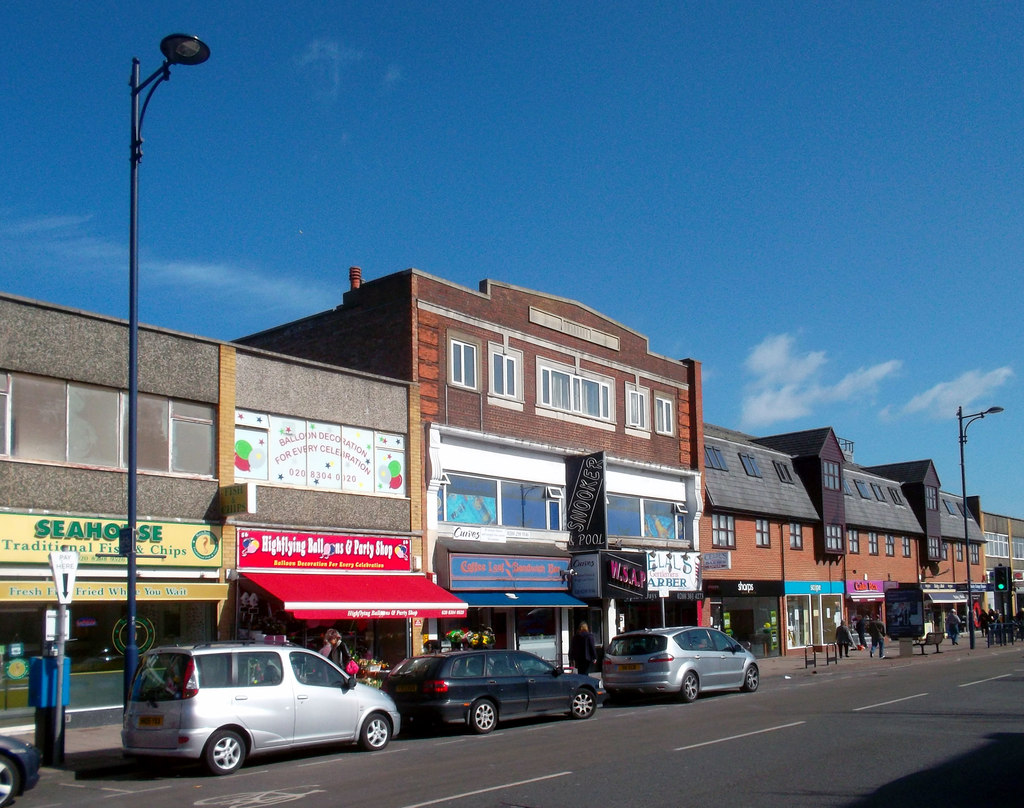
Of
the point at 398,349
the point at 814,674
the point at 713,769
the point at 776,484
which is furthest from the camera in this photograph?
the point at 776,484

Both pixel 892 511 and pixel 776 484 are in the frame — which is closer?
pixel 776 484

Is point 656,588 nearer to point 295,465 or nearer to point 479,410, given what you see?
point 479,410

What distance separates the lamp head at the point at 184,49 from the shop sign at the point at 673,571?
775 inches

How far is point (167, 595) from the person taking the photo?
1872 cm

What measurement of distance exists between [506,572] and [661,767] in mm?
13994

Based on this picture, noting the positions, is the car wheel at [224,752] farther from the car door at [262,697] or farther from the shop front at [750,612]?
the shop front at [750,612]

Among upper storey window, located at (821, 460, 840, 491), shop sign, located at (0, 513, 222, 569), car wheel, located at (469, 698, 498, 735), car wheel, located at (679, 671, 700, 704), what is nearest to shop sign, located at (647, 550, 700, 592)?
car wheel, located at (679, 671, 700, 704)

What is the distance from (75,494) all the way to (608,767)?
10556mm

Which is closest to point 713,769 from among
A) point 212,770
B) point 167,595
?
point 212,770

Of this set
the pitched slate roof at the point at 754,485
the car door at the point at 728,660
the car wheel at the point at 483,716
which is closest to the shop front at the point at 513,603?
the car door at the point at 728,660

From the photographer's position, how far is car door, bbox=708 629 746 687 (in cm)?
2230

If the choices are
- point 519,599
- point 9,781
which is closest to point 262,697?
point 9,781

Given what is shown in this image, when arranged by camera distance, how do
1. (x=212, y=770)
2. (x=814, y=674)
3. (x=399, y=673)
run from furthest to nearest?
(x=814, y=674)
(x=399, y=673)
(x=212, y=770)

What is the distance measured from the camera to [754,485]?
129 ft
